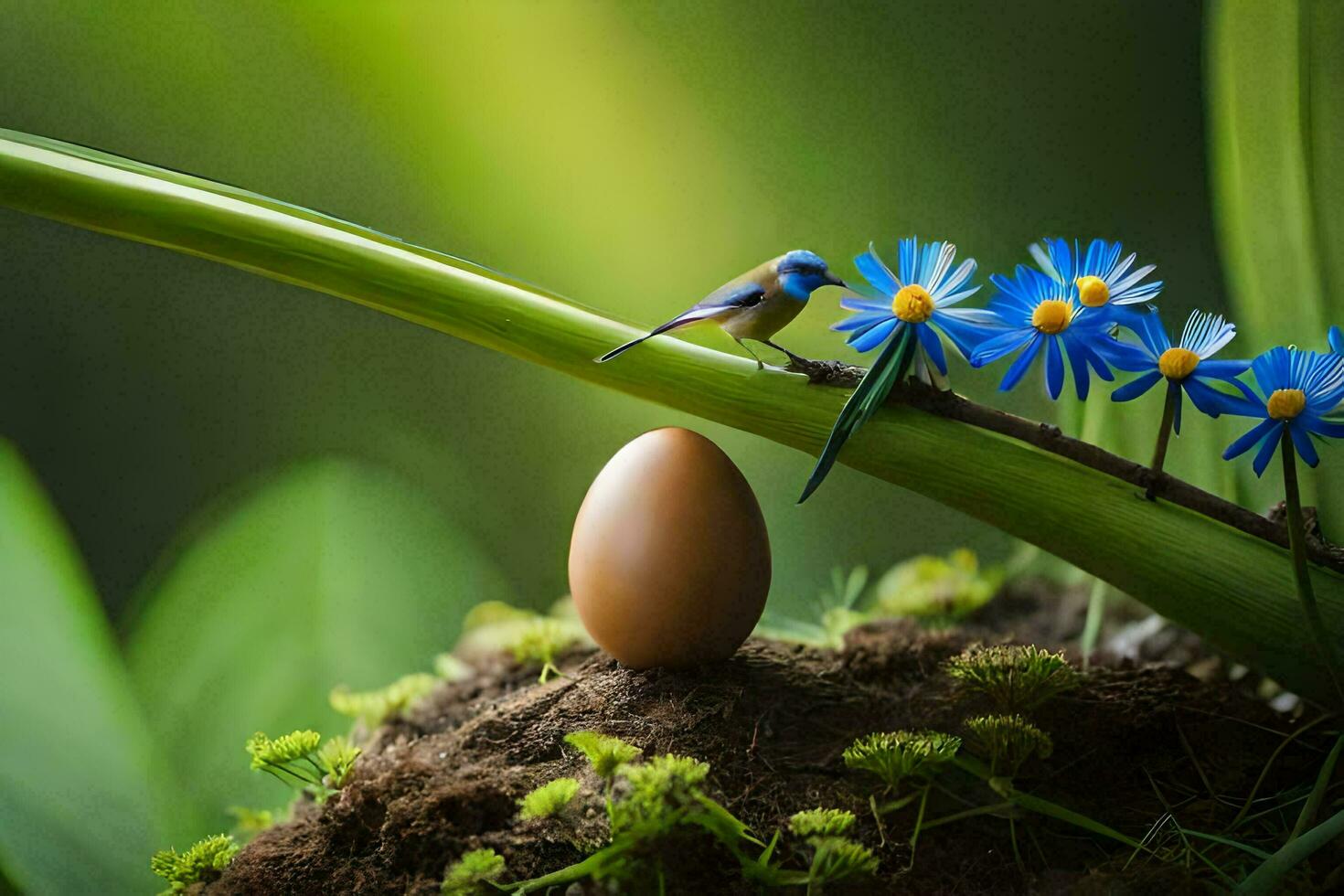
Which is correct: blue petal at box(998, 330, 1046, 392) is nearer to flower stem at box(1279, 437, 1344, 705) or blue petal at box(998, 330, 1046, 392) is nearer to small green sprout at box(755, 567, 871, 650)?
flower stem at box(1279, 437, 1344, 705)

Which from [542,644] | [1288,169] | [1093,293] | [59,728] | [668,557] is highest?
[1288,169]

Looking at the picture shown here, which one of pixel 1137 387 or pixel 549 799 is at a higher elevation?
pixel 1137 387

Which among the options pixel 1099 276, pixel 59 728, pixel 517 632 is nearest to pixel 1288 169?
pixel 1099 276

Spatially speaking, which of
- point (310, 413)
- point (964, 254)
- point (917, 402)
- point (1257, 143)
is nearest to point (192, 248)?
point (310, 413)

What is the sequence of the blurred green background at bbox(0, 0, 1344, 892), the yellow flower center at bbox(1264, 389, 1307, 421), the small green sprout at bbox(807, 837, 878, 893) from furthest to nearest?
the blurred green background at bbox(0, 0, 1344, 892) → the yellow flower center at bbox(1264, 389, 1307, 421) → the small green sprout at bbox(807, 837, 878, 893)

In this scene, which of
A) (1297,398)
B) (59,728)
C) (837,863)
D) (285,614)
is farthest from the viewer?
(285,614)

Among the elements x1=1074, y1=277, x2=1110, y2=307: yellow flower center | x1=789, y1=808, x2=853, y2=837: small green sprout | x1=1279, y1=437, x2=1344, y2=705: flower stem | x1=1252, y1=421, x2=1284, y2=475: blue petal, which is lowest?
x1=789, y1=808, x2=853, y2=837: small green sprout

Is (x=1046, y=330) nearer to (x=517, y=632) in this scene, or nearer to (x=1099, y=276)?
(x=1099, y=276)

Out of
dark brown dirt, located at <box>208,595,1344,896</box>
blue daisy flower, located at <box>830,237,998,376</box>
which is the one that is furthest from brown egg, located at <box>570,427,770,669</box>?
blue daisy flower, located at <box>830,237,998,376</box>
